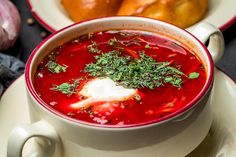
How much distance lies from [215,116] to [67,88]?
0.84ft

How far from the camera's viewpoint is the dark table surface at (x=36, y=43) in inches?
47.1

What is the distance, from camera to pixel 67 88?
75cm

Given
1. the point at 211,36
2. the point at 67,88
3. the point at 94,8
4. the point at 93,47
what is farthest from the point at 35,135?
the point at 94,8

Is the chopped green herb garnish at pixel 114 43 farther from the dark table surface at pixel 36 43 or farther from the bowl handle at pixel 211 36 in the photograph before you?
the dark table surface at pixel 36 43

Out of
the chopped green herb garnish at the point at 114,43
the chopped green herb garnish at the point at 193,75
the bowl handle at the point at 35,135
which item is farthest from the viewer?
the chopped green herb garnish at the point at 114,43

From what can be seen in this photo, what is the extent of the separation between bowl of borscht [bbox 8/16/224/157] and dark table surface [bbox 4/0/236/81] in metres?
0.34

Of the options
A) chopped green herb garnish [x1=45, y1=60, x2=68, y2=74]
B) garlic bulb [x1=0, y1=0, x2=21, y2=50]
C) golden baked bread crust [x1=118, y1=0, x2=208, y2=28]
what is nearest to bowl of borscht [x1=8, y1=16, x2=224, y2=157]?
chopped green herb garnish [x1=45, y1=60, x2=68, y2=74]

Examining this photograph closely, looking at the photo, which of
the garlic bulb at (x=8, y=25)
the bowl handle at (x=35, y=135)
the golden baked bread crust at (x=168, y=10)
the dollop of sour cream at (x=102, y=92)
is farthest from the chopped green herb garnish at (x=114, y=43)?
the garlic bulb at (x=8, y=25)

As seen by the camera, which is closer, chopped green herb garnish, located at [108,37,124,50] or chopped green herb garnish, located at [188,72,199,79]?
chopped green herb garnish, located at [188,72,199,79]

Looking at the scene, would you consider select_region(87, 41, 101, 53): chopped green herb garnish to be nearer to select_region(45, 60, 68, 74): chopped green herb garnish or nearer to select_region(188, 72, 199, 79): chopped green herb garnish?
select_region(45, 60, 68, 74): chopped green herb garnish

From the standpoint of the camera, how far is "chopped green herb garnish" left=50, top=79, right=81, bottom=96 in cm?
75

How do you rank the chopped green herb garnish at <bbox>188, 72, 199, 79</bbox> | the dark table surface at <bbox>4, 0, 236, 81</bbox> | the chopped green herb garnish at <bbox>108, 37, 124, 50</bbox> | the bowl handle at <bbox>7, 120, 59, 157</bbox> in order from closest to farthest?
the bowl handle at <bbox>7, 120, 59, 157</bbox> → the chopped green herb garnish at <bbox>188, 72, 199, 79</bbox> → the chopped green herb garnish at <bbox>108, 37, 124, 50</bbox> → the dark table surface at <bbox>4, 0, 236, 81</bbox>

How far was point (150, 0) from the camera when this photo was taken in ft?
3.95

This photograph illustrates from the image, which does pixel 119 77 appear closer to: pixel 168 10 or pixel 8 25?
pixel 168 10
